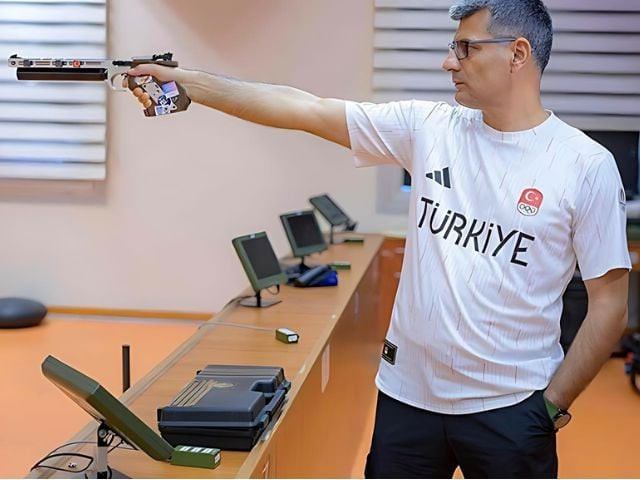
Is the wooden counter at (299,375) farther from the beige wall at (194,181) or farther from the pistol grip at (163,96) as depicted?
the beige wall at (194,181)

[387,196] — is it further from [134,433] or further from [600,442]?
[134,433]

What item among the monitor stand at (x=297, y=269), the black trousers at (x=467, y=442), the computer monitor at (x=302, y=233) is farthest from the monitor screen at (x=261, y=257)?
the black trousers at (x=467, y=442)

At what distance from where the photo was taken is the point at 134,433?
6.06 ft

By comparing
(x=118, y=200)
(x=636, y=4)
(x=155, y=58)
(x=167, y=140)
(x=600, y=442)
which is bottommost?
(x=600, y=442)

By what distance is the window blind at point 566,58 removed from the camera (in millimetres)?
6188

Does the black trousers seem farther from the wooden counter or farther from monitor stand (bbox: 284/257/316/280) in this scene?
monitor stand (bbox: 284/257/316/280)

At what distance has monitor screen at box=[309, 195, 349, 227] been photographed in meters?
5.72

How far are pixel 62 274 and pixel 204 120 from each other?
1.52 m

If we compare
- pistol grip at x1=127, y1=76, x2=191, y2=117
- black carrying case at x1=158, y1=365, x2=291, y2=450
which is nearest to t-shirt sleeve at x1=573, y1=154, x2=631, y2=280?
black carrying case at x1=158, y1=365, x2=291, y2=450

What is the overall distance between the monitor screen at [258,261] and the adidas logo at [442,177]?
176 centimetres

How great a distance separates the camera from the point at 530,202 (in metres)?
2.00

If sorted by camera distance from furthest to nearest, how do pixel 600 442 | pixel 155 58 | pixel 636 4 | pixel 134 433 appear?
pixel 636 4 < pixel 600 442 < pixel 155 58 < pixel 134 433

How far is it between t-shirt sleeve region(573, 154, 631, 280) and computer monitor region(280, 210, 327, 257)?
2783 millimetres

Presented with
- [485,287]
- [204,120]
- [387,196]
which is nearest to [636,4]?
[387,196]
